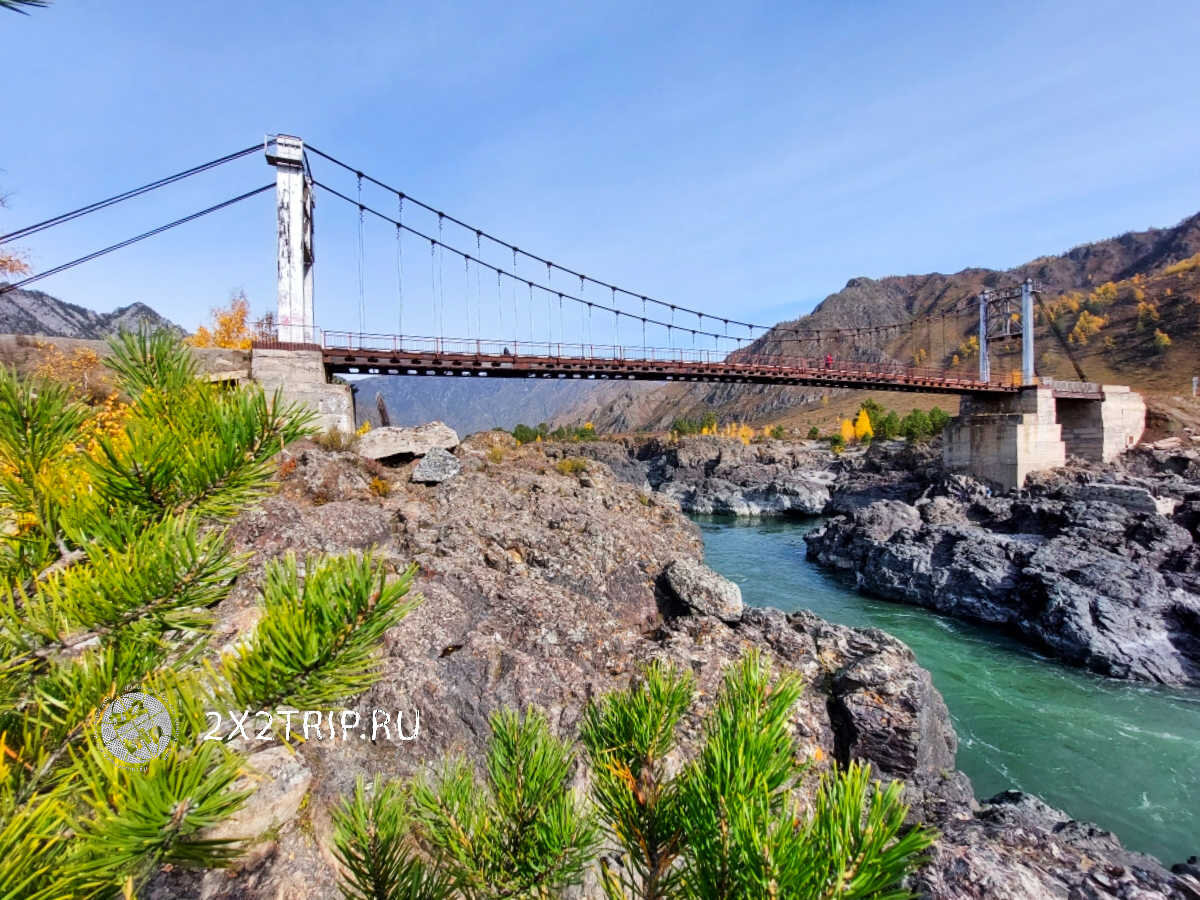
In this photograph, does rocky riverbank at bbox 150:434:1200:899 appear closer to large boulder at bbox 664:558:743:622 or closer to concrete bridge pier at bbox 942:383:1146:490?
large boulder at bbox 664:558:743:622

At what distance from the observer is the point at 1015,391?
105ft

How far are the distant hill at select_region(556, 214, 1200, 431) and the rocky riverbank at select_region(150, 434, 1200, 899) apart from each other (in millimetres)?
25972

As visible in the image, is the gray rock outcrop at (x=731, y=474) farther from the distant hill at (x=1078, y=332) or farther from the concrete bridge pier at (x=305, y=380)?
the concrete bridge pier at (x=305, y=380)

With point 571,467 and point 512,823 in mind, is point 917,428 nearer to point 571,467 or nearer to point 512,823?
point 571,467

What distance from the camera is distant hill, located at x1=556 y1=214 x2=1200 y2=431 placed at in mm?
80094

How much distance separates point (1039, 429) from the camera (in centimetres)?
3094

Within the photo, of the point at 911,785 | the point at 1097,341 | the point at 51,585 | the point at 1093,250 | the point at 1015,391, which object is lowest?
the point at 911,785

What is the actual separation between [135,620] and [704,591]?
7490 millimetres

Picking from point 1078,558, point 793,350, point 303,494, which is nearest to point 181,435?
point 303,494

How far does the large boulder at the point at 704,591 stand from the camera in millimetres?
7797

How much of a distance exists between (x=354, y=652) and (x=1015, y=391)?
132 ft

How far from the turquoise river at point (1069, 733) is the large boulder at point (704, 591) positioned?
581 centimetres

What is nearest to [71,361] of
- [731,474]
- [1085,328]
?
[731,474]

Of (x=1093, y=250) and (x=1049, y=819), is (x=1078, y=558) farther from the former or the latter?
(x=1093, y=250)
